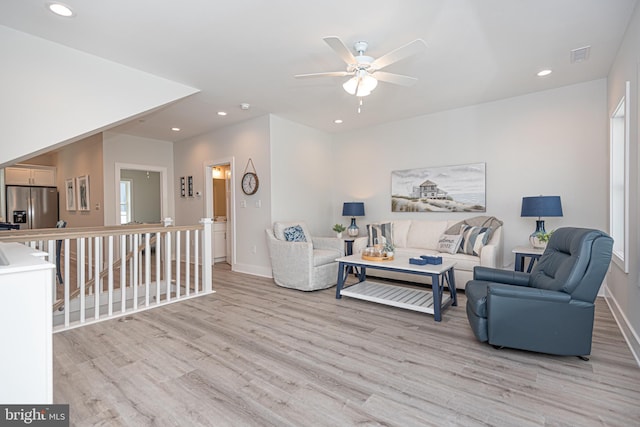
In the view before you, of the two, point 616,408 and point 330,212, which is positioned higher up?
point 330,212

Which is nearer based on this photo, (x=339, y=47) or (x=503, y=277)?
(x=339, y=47)

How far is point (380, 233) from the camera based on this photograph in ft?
16.1

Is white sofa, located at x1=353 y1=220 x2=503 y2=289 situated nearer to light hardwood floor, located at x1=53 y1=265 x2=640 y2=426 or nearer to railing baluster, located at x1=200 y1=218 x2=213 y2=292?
light hardwood floor, located at x1=53 y1=265 x2=640 y2=426

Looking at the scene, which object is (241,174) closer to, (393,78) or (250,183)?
(250,183)

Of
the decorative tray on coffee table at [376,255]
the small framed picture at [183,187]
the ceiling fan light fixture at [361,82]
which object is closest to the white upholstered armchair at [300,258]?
the decorative tray on coffee table at [376,255]

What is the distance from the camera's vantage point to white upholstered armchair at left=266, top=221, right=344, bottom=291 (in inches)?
161

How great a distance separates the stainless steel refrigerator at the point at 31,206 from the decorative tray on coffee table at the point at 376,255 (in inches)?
305

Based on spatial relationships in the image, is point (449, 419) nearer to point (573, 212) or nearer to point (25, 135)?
point (573, 212)

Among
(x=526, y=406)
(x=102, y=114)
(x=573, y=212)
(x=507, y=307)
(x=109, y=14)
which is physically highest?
(x=109, y=14)

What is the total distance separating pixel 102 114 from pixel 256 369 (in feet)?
9.29

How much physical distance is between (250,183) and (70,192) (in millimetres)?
4817

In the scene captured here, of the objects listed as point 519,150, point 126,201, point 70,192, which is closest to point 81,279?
point 70,192

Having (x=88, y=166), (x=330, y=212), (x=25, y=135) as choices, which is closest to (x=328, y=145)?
(x=330, y=212)

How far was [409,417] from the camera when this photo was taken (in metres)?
1.67
